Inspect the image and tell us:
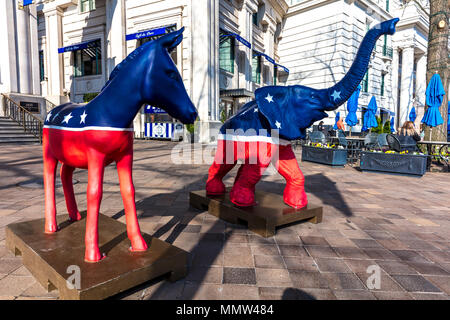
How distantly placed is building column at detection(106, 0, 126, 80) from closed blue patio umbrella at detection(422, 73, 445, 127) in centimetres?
1470

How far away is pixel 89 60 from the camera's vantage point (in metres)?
18.6

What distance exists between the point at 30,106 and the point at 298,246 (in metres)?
14.3

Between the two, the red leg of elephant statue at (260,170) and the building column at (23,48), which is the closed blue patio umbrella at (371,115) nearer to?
the red leg of elephant statue at (260,170)

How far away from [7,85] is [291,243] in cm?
1456

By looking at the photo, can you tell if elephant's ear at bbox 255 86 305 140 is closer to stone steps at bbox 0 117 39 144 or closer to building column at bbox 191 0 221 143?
building column at bbox 191 0 221 143

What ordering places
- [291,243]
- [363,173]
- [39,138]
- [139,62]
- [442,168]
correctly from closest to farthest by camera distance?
[139,62], [291,243], [363,173], [442,168], [39,138]

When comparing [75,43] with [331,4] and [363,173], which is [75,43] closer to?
[331,4]

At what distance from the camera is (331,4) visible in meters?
19.4

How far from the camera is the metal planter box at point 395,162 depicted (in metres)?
6.73

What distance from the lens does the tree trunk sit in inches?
338
